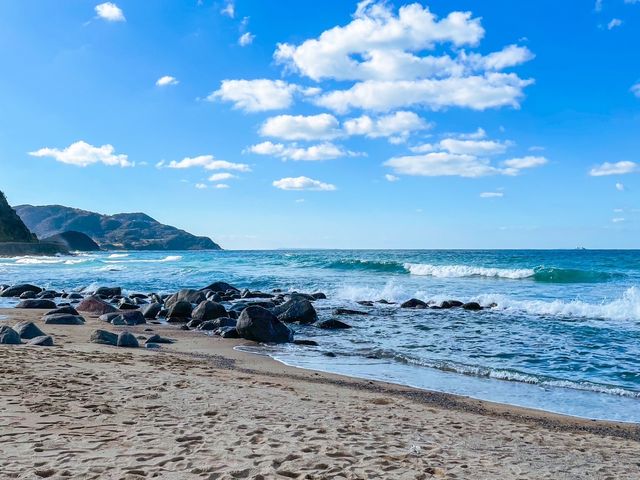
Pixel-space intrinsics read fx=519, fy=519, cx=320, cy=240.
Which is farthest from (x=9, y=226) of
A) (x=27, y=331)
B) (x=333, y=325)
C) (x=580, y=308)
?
(x=580, y=308)

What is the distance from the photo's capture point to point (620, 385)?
930cm

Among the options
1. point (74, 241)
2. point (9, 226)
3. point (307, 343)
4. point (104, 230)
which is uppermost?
point (104, 230)

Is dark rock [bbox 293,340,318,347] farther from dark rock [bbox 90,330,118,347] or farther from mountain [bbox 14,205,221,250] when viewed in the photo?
mountain [bbox 14,205,221,250]

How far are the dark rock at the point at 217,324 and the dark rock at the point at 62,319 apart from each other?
3.52 m

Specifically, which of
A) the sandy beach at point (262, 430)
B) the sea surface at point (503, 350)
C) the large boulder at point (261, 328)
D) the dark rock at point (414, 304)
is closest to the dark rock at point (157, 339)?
the large boulder at point (261, 328)

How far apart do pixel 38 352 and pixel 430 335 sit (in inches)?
379

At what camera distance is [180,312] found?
59.2ft

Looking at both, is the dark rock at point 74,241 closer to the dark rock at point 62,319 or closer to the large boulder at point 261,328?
the dark rock at point 62,319

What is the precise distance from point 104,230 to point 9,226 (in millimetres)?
102962

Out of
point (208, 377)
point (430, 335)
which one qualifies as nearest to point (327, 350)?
point (430, 335)

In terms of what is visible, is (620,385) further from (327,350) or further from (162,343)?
(162,343)

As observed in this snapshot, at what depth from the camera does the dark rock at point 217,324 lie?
15.6 m

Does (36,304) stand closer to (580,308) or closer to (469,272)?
(580,308)

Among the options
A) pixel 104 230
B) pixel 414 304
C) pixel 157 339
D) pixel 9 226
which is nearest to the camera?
pixel 157 339
